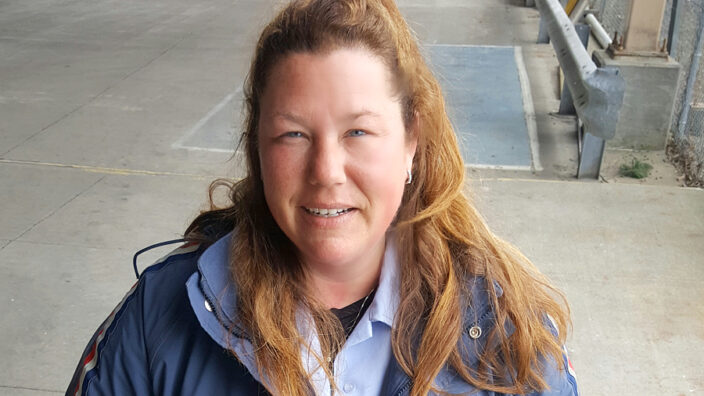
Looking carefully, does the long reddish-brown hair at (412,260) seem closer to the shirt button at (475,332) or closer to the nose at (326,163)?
the shirt button at (475,332)

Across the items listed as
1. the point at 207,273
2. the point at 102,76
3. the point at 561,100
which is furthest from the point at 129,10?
the point at 207,273

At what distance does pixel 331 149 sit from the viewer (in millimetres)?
1558

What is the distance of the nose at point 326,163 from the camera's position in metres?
1.55

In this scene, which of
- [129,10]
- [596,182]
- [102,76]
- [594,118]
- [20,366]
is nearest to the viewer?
[20,366]

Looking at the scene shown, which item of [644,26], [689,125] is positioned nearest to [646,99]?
[689,125]

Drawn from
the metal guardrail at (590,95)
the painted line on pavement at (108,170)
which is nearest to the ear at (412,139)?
the metal guardrail at (590,95)

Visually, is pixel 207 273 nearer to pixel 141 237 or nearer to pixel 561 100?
pixel 141 237

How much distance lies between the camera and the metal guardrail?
4.99 metres

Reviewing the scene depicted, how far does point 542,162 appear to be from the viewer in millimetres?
5902

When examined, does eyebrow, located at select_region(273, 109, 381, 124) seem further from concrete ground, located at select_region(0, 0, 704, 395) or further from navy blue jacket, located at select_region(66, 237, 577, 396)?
concrete ground, located at select_region(0, 0, 704, 395)

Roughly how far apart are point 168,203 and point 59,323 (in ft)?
4.55

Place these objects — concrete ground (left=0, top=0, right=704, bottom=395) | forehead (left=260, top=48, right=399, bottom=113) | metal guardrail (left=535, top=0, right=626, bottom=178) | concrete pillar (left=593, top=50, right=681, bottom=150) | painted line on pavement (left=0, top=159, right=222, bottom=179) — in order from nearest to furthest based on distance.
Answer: forehead (left=260, top=48, right=399, bottom=113)
concrete ground (left=0, top=0, right=704, bottom=395)
metal guardrail (left=535, top=0, right=626, bottom=178)
painted line on pavement (left=0, top=159, right=222, bottom=179)
concrete pillar (left=593, top=50, right=681, bottom=150)

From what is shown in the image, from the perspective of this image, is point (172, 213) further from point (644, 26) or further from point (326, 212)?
point (644, 26)

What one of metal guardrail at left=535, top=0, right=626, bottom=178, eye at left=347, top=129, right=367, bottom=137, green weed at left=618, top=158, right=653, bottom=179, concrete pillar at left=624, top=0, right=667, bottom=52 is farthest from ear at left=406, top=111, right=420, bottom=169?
concrete pillar at left=624, top=0, right=667, bottom=52
